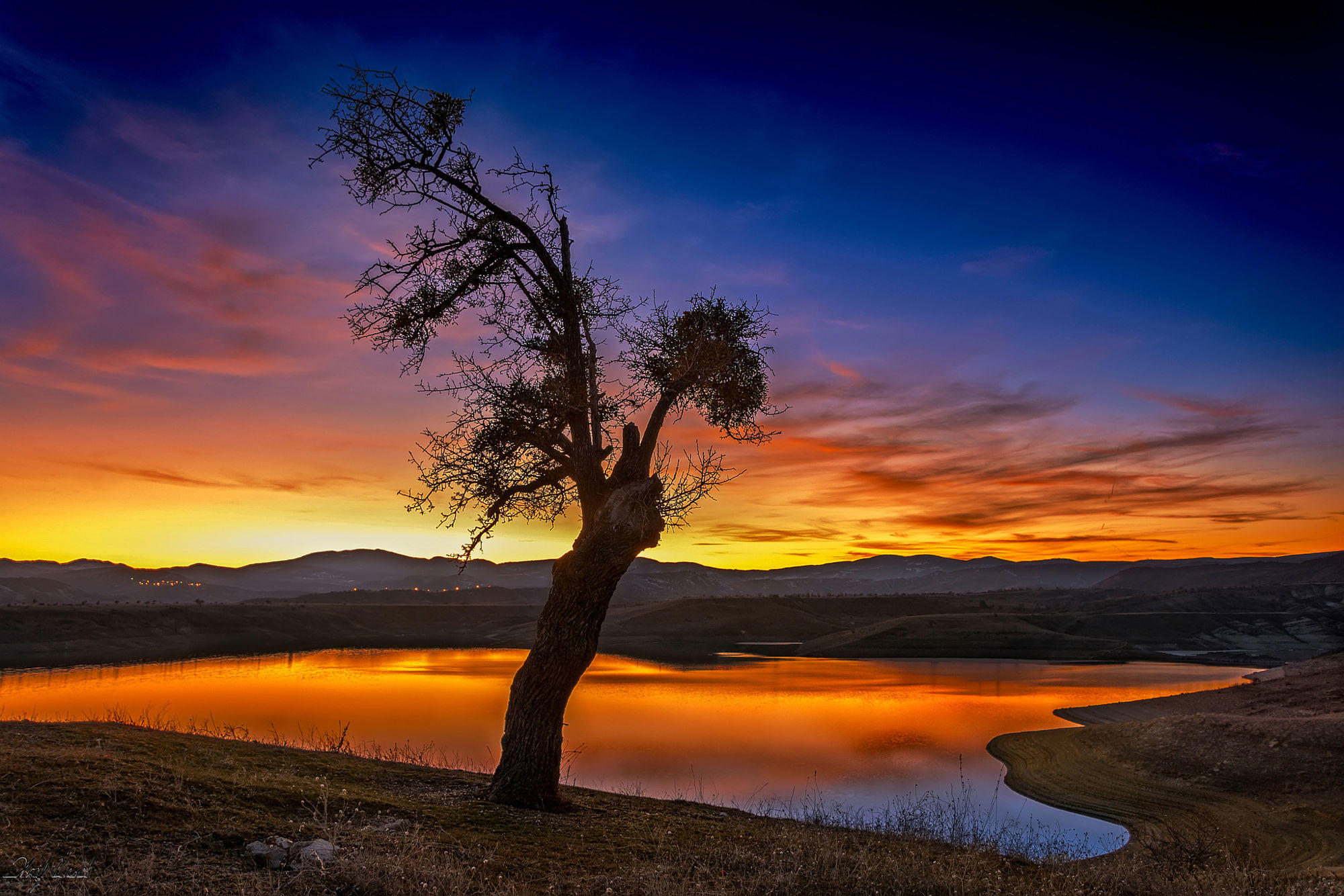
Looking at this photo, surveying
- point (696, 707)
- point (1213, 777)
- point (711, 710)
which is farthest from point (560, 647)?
point (696, 707)

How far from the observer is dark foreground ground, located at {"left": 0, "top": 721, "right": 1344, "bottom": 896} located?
→ 6305mm

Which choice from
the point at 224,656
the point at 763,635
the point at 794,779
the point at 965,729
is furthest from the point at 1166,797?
the point at 763,635

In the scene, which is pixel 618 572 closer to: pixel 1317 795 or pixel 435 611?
pixel 1317 795

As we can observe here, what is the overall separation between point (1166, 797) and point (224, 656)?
221 feet

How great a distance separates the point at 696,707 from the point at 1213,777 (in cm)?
2282

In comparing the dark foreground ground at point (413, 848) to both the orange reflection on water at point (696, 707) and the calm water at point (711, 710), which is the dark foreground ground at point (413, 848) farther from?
the orange reflection on water at point (696, 707)

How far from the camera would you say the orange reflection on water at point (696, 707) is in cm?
2462

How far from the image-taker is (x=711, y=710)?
3847 cm

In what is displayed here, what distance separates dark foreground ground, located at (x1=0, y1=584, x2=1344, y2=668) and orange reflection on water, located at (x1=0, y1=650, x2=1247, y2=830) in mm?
12802

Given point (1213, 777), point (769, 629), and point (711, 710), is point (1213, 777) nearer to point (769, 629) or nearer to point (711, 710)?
point (711, 710)

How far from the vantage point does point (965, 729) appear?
33531 mm
